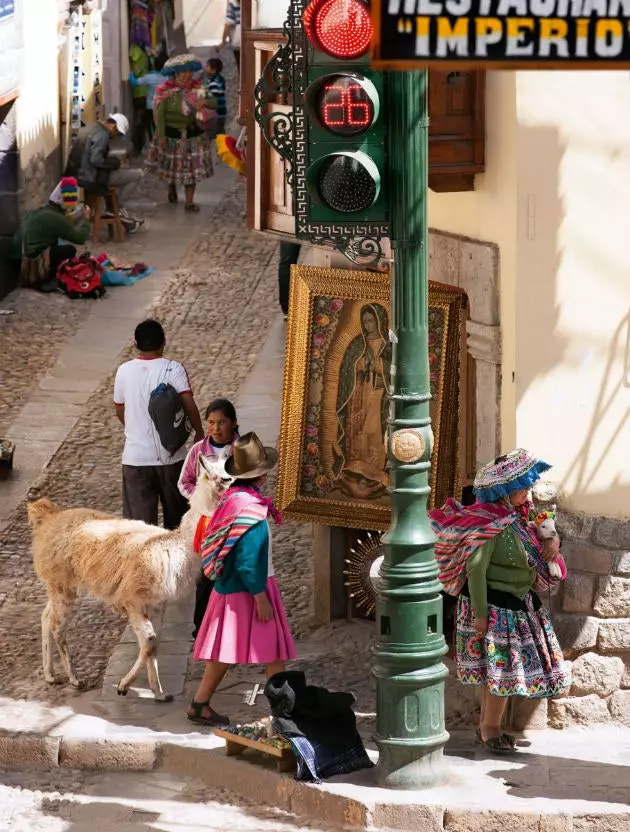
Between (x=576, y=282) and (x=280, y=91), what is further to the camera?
(x=576, y=282)

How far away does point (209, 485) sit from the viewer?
406 inches

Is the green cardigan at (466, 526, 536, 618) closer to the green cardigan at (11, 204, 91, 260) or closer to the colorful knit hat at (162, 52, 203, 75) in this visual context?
the green cardigan at (11, 204, 91, 260)

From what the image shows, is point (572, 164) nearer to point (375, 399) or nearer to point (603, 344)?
point (603, 344)

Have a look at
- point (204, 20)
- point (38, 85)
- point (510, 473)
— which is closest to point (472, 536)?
point (510, 473)

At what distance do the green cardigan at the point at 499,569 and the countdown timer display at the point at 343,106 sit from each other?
7.42ft

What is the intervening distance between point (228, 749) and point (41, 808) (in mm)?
984

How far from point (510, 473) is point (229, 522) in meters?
1.53

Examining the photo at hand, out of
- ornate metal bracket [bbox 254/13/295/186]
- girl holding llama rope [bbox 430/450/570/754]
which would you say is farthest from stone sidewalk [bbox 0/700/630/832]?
ornate metal bracket [bbox 254/13/295/186]

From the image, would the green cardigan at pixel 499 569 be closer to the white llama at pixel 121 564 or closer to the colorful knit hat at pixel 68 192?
the white llama at pixel 121 564

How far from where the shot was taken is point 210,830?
9.14 m

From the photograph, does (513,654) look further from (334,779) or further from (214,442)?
(214,442)

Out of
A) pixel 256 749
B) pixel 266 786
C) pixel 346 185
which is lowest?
pixel 266 786

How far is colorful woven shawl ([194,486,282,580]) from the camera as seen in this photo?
991cm

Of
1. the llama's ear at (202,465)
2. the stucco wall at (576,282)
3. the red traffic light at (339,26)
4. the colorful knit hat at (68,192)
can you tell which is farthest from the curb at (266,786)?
the colorful knit hat at (68,192)
